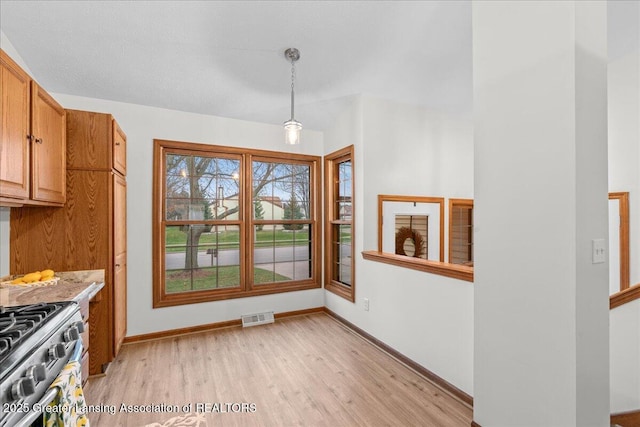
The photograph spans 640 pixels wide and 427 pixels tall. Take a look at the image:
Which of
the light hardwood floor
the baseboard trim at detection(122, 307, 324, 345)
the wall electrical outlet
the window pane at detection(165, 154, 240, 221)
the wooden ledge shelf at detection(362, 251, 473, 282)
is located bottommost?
the light hardwood floor

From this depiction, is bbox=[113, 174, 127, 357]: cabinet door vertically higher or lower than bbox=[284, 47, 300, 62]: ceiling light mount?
lower

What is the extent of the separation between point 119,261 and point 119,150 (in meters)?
1.07

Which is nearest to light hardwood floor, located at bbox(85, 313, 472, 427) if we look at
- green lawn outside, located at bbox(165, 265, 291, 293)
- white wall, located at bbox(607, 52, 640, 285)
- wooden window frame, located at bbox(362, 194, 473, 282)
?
green lawn outside, located at bbox(165, 265, 291, 293)

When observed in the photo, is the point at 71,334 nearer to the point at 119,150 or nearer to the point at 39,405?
the point at 39,405

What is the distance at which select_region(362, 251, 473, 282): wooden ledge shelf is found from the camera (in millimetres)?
2135

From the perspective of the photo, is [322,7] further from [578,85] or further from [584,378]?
[584,378]

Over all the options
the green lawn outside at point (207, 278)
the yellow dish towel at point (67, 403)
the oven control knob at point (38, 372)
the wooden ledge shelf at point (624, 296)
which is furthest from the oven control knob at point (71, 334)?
the wooden ledge shelf at point (624, 296)

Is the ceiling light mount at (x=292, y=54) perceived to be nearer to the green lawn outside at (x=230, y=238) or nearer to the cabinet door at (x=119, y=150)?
the cabinet door at (x=119, y=150)

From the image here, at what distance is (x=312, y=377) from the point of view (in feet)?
8.23

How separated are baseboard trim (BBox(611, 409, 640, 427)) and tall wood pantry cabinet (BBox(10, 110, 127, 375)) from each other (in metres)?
3.89

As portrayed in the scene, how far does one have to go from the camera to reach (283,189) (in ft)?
13.5

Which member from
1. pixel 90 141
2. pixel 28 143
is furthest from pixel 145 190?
pixel 28 143

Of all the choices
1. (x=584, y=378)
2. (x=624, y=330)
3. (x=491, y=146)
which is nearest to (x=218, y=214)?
(x=491, y=146)

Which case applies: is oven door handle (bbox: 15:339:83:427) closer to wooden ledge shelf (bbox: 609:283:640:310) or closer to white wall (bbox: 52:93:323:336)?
white wall (bbox: 52:93:323:336)
